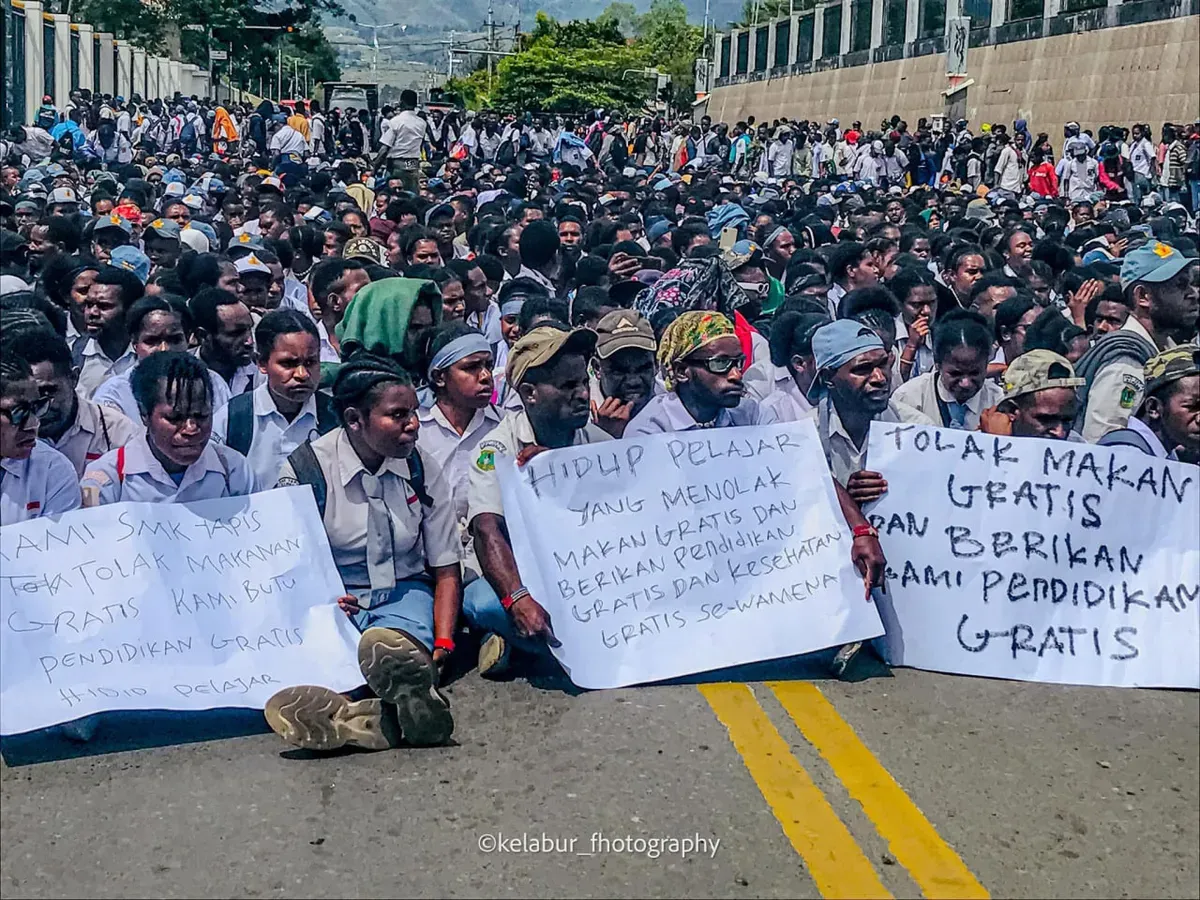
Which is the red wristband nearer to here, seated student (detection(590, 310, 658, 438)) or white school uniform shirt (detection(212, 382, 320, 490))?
seated student (detection(590, 310, 658, 438))

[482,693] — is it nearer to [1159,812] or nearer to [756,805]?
[756,805]

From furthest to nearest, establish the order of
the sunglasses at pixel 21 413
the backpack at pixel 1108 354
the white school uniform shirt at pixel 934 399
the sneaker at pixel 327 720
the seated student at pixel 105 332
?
the seated student at pixel 105 332, the backpack at pixel 1108 354, the white school uniform shirt at pixel 934 399, the sunglasses at pixel 21 413, the sneaker at pixel 327 720

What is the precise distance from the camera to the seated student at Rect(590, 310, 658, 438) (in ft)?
22.3

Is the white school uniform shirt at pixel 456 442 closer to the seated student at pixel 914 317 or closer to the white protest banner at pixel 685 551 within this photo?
the white protest banner at pixel 685 551

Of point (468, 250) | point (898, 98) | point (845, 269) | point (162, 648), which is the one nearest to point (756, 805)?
point (162, 648)

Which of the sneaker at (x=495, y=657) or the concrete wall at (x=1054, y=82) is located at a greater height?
the concrete wall at (x=1054, y=82)

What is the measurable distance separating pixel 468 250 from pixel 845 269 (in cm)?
437

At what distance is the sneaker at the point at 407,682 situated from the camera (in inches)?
207

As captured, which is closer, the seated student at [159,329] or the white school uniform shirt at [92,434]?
the white school uniform shirt at [92,434]

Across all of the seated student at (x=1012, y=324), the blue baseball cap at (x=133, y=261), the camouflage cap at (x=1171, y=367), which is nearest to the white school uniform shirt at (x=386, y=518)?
the camouflage cap at (x=1171, y=367)

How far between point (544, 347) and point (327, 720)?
1648mm

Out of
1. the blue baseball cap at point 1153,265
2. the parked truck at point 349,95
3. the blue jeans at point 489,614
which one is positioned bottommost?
the blue jeans at point 489,614

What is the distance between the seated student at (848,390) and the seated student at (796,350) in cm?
52

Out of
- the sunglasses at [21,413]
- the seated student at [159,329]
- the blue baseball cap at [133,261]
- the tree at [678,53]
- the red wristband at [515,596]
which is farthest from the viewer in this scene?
the tree at [678,53]
